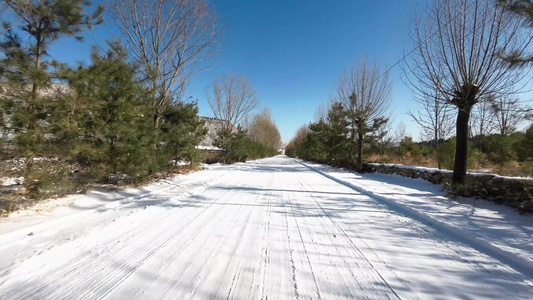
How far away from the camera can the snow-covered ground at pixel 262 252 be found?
78.2 inches

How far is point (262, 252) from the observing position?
2.68 metres

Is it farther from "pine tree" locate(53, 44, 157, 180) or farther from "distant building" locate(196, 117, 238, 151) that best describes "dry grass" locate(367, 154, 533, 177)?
"distant building" locate(196, 117, 238, 151)

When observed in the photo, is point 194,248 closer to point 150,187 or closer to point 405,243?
point 405,243

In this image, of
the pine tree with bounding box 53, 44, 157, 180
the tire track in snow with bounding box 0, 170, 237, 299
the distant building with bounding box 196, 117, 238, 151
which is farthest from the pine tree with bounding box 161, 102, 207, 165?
the tire track in snow with bounding box 0, 170, 237, 299

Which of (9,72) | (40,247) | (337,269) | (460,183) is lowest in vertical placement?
(40,247)

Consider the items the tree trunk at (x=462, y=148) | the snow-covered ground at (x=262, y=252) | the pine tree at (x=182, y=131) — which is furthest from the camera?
the pine tree at (x=182, y=131)

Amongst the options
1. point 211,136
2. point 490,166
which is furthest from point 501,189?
point 211,136

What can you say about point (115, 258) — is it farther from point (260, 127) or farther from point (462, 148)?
point (260, 127)

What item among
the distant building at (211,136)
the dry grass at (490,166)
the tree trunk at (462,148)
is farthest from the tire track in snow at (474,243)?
the distant building at (211,136)

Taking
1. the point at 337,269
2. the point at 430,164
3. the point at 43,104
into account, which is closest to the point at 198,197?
the point at 43,104

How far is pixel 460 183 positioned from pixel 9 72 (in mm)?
11259

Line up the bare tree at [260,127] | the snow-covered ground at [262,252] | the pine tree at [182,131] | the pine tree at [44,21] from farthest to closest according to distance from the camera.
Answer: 1. the bare tree at [260,127]
2. the pine tree at [182,131]
3. the pine tree at [44,21]
4. the snow-covered ground at [262,252]

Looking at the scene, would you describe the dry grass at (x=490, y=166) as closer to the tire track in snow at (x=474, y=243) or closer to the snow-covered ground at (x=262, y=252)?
the snow-covered ground at (x=262, y=252)

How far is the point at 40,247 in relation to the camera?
2.71 m
